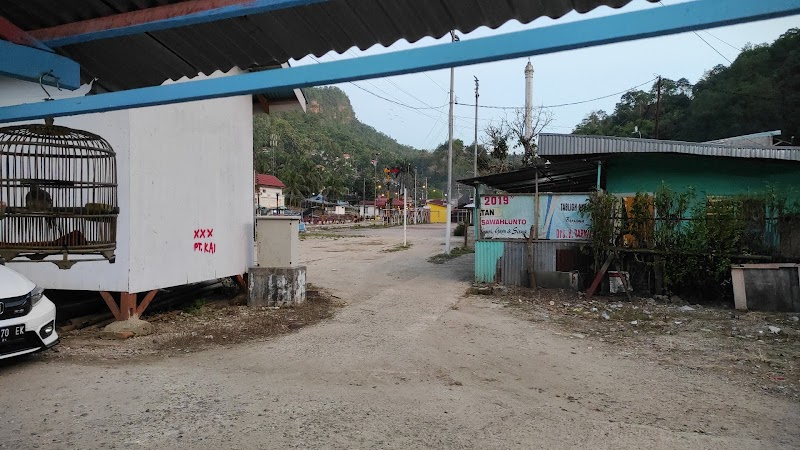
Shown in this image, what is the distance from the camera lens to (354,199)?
294 ft

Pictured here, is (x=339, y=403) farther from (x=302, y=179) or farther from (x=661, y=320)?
(x=302, y=179)

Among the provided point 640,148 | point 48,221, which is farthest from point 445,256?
point 48,221

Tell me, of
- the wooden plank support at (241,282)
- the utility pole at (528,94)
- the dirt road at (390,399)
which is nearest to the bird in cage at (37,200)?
the dirt road at (390,399)

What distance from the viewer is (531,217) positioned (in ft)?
37.5

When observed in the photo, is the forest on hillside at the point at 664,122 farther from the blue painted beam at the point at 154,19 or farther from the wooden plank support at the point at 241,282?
the blue painted beam at the point at 154,19

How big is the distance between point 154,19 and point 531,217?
30.8 ft

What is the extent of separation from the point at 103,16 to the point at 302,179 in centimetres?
6574

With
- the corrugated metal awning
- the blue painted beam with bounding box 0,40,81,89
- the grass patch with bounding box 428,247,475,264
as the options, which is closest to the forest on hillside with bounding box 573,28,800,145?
the grass patch with bounding box 428,247,475,264

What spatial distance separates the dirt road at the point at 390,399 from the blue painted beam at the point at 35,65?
2.50 m

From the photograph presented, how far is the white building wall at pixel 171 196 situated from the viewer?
22.6 feet

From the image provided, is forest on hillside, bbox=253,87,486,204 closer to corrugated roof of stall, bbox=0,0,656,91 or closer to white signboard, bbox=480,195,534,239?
white signboard, bbox=480,195,534,239

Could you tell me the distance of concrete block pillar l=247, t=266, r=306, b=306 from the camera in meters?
8.80

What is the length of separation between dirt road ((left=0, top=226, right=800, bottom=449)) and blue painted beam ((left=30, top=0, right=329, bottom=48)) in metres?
2.86

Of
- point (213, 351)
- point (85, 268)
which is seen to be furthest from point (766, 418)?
point (85, 268)
